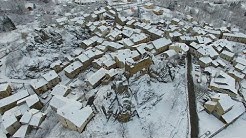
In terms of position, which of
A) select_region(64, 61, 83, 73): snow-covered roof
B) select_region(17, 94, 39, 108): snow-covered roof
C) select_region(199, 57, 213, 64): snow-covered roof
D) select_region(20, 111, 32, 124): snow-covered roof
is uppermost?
select_region(199, 57, 213, 64): snow-covered roof

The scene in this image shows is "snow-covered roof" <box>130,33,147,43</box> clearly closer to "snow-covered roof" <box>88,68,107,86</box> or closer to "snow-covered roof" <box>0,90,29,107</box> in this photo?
"snow-covered roof" <box>88,68,107,86</box>

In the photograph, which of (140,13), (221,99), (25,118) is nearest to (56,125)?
(25,118)

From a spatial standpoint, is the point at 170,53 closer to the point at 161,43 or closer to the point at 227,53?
the point at 161,43

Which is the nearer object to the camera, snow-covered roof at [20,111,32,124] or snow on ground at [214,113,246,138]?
snow on ground at [214,113,246,138]

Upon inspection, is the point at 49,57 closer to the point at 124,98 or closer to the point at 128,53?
the point at 128,53

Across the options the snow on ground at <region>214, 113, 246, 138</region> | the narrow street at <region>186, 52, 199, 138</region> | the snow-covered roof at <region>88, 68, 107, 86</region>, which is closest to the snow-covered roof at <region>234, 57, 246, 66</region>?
the narrow street at <region>186, 52, 199, 138</region>

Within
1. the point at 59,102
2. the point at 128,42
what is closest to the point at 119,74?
the point at 59,102

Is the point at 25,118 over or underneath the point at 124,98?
underneath
